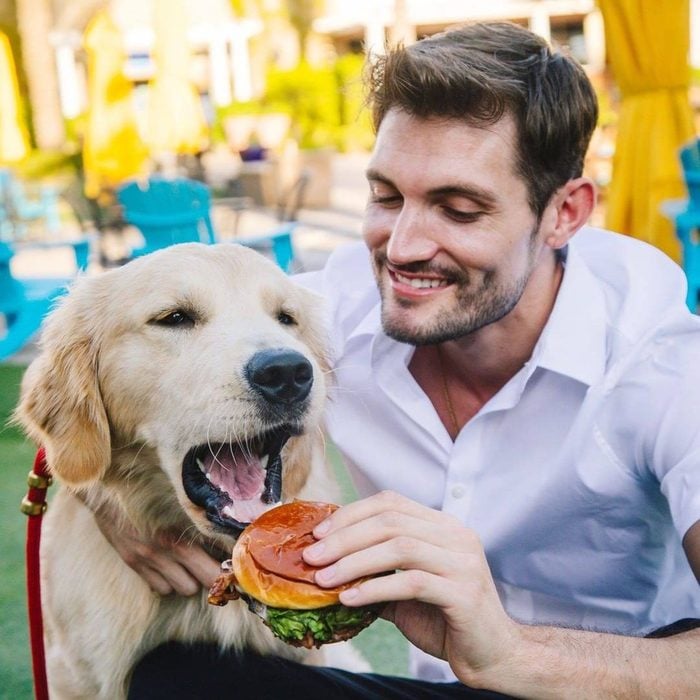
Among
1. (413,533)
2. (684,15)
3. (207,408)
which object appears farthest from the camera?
(684,15)

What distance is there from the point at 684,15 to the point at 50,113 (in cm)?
1587

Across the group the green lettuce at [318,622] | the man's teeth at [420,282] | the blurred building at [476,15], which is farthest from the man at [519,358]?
the blurred building at [476,15]

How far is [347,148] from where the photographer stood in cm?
2058

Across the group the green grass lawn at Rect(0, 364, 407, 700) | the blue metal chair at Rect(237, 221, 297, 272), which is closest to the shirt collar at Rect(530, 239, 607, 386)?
the green grass lawn at Rect(0, 364, 407, 700)

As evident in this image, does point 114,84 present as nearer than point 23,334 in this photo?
No

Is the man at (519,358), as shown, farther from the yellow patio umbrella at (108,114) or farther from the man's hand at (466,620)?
the yellow patio umbrella at (108,114)

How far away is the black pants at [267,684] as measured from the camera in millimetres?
2070

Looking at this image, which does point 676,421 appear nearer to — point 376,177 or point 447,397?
point 447,397

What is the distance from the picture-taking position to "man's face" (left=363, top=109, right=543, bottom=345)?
2133mm

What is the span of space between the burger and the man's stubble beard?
643mm

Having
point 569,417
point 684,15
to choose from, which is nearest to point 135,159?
point 684,15

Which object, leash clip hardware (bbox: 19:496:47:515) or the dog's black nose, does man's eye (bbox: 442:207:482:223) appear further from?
leash clip hardware (bbox: 19:496:47:515)

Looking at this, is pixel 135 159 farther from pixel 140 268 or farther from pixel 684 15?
pixel 140 268

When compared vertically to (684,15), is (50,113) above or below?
below
